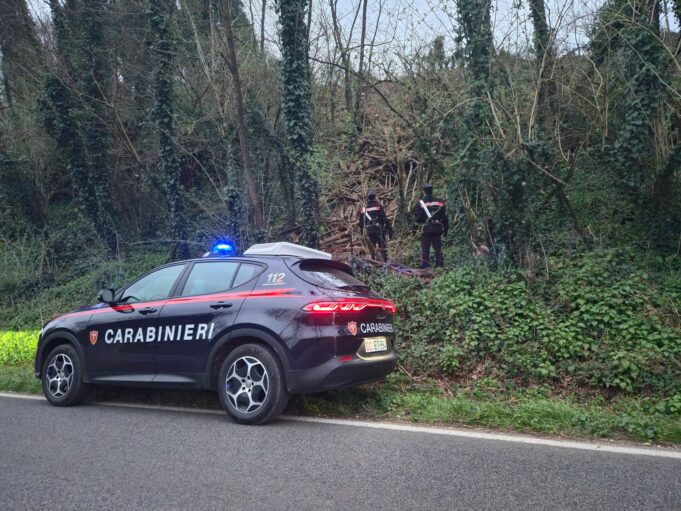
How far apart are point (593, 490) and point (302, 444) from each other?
2293 mm

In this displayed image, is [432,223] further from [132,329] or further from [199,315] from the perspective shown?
[132,329]

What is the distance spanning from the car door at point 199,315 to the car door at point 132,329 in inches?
6.5

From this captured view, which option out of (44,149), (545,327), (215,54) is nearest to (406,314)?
(545,327)

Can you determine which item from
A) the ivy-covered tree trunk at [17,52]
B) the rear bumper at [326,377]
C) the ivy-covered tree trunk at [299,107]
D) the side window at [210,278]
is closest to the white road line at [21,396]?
the side window at [210,278]

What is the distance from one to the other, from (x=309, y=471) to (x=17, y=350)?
867 centimetres

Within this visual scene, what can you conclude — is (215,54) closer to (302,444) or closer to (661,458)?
(302,444)

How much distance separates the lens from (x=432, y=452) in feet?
15.1

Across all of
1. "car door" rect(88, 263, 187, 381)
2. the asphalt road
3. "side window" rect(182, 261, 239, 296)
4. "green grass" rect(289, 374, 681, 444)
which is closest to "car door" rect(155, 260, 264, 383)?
"side window" rect(182, 261, 239, 296)

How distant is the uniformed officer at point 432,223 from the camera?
38.7 ft

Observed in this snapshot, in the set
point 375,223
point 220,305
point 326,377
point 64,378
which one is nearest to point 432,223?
point 375,223

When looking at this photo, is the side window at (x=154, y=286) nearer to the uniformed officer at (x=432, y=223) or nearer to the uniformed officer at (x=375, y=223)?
the uniformed officer at (x=432, y=223)

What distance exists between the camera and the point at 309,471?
425cm

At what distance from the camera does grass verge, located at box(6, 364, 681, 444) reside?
513cm

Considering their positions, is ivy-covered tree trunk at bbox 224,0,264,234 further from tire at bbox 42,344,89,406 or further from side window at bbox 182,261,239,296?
side window at bbox 182,261,239,296
